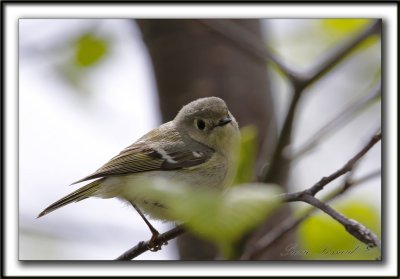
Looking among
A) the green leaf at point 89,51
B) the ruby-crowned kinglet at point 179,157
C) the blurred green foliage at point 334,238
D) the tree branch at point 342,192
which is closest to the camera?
the tree branch at point 342,192

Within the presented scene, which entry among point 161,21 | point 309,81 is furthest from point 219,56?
point 309,81

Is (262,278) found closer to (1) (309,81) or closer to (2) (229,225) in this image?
(1) (309,81)

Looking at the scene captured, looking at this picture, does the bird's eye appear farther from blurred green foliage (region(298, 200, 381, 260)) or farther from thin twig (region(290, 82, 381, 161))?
thin twig (region(290, 82, 381, 161))

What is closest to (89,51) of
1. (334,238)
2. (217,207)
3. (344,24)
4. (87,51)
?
(87,51)

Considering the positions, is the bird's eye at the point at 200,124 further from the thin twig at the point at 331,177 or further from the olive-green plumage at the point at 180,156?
the thin twig at the point at 331,177

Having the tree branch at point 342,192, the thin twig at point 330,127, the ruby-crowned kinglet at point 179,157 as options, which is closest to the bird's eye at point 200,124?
the ruby-crowned kinglet at point 179,157

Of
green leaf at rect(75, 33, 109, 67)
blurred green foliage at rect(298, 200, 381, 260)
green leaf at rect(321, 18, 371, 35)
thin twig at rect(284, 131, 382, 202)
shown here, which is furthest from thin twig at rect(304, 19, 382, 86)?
green leaf at rect(75, 33, 109, 67)
